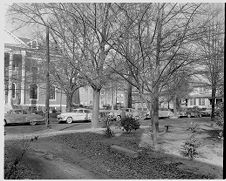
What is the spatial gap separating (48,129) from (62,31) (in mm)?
5974

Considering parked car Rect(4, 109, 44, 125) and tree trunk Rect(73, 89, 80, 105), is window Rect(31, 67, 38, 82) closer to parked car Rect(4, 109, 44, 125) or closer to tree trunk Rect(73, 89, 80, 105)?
parked car Rect(4, 109, 44, 125)

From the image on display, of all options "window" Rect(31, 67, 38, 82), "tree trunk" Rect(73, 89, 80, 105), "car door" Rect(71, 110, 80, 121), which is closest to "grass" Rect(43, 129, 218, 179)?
"car door" Rect(71, 110, 80, 121)

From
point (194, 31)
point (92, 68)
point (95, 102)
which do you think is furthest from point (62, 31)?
point (194, 31)

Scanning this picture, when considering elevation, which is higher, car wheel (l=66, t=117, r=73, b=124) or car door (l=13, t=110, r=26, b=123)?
car door (l=13, t=110, r=26, b=123)

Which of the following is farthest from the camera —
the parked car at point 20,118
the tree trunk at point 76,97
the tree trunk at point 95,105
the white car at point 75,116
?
the tree trunk at point 76,97

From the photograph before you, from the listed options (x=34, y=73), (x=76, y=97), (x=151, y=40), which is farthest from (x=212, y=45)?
(x=76, y=97)

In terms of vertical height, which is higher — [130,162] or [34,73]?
[34,73]

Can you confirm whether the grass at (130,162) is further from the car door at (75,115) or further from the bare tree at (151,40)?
the car door at (75,115)

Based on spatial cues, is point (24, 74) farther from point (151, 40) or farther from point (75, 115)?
point (151, 40)

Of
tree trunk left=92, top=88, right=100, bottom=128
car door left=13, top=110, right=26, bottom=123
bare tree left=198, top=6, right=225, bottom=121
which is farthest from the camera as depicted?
car door left=13, top=110, right=26, bottom=123

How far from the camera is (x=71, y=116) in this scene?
67.3 ft

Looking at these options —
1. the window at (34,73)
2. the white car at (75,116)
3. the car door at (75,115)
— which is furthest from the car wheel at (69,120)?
the window at (34,73)

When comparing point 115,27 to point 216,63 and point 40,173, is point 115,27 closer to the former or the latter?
point 216,63

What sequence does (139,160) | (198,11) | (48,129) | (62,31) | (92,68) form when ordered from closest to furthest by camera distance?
1. (139,160)
2. (198,11)
3. (62,31)
4. (92,68)
5. (48,129)
